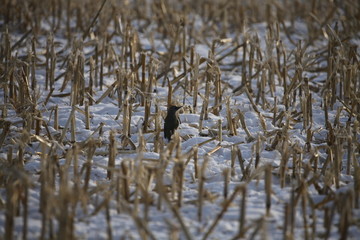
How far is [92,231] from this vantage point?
2.98 metres

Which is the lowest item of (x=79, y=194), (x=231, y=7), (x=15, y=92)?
(x=79, y=194)

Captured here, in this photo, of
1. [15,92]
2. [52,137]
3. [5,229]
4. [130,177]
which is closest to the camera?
[5,229]

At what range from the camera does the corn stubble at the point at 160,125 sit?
9.98 ft

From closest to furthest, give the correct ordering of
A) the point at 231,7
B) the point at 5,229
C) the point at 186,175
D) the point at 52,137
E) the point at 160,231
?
the point at 5,229
the point at 160,231
the point at 186,175
the point at 52,137
the point at 231,7

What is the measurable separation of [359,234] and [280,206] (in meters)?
0.53

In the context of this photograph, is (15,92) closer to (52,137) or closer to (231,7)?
(52,137)

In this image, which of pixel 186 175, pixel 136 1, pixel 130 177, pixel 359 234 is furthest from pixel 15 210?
pixel 136 1

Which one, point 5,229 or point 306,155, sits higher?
point 306,155

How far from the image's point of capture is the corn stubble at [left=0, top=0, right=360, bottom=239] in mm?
3042

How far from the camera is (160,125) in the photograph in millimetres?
4629

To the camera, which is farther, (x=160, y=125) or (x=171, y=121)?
(x=160, y=125)

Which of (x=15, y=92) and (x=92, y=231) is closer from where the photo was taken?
(x=92, y=231)

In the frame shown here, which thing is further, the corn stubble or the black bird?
the black bird

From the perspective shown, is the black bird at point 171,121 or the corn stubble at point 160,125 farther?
the black bird at point 171,121
